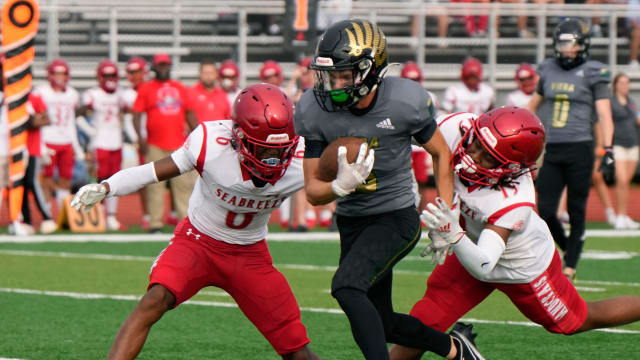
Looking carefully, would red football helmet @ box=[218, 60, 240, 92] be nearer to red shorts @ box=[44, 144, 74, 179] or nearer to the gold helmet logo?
red shorts @ box=[44, 144, 74, 179]

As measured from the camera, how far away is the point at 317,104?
4.99 meters

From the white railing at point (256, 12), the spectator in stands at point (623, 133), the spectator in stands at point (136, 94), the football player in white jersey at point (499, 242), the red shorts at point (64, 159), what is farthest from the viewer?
the white railing at point (256, 12)

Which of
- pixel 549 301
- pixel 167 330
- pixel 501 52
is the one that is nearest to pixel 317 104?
pixel 549 301

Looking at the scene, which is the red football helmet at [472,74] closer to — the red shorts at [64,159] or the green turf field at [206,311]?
the green turf field at [206,311]

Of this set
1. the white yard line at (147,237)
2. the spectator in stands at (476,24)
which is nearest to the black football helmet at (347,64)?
the white yard line at (147,237)

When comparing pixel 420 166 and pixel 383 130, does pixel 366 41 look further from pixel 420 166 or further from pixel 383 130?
pixel 420 166

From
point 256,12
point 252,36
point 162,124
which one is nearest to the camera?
point 162,124

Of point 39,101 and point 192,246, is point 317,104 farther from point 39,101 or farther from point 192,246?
point 39,101

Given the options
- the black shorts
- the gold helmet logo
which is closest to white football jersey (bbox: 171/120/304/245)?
the black shorts

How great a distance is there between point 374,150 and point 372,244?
0.45 meters

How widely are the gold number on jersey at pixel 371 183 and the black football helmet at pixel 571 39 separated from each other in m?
4.00

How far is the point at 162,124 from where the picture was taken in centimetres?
1256

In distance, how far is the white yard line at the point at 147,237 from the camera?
1192 cm

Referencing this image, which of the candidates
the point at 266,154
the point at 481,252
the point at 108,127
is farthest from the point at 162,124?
the point at 481,252
